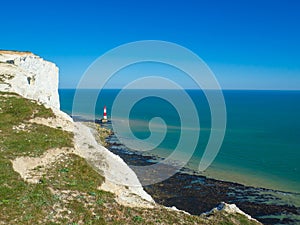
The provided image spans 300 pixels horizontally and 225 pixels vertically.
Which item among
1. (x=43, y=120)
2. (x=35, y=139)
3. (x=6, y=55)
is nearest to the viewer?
(x=35, y=139)

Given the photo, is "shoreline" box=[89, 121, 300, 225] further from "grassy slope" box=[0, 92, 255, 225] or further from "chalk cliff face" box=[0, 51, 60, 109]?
"chalk cliff face" box=[0, 51, 60, 109]

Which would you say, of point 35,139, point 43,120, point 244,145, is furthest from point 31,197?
point 244,145

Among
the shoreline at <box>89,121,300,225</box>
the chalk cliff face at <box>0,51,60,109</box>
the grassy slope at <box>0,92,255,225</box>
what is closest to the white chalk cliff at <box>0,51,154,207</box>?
the chalk cliff face at <box>0,51,60,109</box>

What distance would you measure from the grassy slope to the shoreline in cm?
1227

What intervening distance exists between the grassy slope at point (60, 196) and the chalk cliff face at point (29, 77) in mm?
11513

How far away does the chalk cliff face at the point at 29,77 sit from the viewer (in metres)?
36.5

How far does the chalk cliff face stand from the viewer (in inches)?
1437

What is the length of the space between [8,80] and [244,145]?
4693cm

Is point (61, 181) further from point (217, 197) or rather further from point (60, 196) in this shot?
point (217, 197)

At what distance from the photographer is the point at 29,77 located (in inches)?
1695

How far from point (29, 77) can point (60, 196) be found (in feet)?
99.8

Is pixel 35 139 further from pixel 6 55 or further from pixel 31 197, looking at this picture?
pixel 6 55

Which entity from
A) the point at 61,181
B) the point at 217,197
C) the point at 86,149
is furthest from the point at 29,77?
the point at 217,197

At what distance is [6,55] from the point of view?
5244cm
